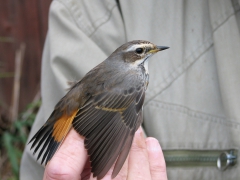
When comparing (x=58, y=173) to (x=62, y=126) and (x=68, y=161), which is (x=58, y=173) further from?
(x=62, y=126)

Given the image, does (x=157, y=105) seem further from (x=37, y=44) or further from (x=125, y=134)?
(x=37, y=44)

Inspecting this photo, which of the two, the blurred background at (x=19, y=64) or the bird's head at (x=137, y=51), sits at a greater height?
the bird's head at (x=137, y=51)

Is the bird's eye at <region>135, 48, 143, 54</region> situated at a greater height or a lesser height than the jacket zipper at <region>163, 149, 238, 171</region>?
greater

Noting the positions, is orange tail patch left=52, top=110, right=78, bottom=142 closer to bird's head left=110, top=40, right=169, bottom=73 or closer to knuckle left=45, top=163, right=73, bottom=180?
knuckle left=45, top=163, right=73, bottom=180

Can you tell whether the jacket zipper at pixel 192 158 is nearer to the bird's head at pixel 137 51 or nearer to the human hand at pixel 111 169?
the human hand at pixel 111 169

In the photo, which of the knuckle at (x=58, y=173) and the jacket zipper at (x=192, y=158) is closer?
the knuckle at (x=58, y=173)

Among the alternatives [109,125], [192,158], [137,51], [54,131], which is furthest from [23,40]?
[192,158]

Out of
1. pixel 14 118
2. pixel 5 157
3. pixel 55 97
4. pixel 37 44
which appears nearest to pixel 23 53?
pixel 37 44

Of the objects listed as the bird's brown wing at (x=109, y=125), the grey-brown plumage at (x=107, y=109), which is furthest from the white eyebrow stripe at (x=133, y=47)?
the bird's brown wing at (x=109, y=125)

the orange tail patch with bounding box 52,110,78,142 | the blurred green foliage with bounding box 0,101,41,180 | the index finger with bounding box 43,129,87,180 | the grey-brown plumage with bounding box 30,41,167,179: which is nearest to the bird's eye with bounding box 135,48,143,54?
the grey-brown plumage with bounding box 30,41,167,179
